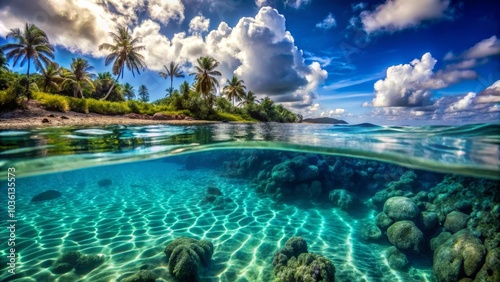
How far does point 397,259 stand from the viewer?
24.6 ft

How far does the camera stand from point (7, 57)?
29938 millimetres

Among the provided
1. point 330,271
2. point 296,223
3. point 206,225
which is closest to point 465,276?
point 330,271

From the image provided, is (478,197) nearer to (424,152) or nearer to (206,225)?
(424,152)

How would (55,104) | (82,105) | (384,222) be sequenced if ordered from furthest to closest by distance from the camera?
(82,105) → (55,104) → (384,222)

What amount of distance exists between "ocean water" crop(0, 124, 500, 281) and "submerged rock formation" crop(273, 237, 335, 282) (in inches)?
21.5

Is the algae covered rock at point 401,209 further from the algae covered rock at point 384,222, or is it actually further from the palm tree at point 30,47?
the palm tree at point 30,47

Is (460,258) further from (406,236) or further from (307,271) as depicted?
(307,271)

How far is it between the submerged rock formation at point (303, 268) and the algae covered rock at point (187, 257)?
2.33m

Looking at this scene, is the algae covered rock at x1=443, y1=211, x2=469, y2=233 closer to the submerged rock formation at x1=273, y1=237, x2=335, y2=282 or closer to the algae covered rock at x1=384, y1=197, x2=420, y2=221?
the algae covered rock at x1=384, y1=197, x2=420, y2=221

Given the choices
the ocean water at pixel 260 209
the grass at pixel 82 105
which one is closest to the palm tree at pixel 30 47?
the grass at pixel 82 105

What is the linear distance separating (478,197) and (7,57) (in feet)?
164

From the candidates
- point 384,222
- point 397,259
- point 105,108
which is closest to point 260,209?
point 384,222

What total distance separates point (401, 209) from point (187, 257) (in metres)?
8.59

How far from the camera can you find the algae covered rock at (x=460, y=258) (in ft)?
19.8
